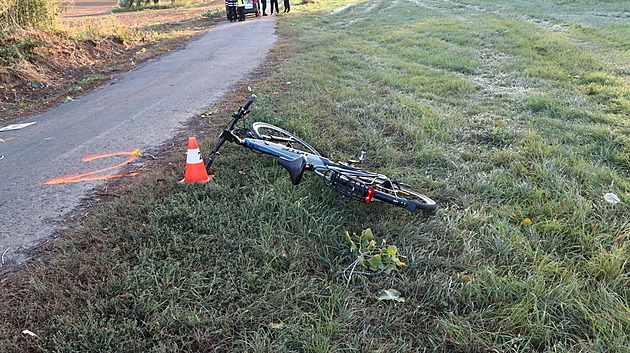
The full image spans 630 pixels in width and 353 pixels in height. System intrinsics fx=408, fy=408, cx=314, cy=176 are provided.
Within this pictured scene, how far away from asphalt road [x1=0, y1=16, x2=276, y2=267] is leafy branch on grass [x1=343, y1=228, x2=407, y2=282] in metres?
2.25

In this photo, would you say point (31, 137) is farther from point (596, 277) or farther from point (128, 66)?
point (596, 277)

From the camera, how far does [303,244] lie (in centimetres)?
297

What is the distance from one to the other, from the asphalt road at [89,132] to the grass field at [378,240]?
586 mm

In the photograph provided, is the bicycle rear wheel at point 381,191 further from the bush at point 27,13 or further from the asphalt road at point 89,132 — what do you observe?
the bush at point 27,13

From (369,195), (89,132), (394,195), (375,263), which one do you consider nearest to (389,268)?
(375,263)

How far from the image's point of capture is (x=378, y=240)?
3.02 meters

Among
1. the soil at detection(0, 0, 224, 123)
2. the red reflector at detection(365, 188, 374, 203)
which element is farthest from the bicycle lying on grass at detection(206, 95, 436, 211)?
the soil at detection(0, 0, 224, 123)

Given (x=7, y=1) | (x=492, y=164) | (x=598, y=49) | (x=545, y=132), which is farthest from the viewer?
(x=598, y=49)

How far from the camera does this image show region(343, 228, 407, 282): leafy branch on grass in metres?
2.70

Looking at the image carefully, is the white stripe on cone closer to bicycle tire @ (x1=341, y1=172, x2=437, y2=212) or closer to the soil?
bicycle tire @ (x1=341, y1=172, x2=437, y2=212)

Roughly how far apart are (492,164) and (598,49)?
8431mm

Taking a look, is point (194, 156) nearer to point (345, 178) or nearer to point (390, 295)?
point (345, 178)

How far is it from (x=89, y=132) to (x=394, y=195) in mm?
4384

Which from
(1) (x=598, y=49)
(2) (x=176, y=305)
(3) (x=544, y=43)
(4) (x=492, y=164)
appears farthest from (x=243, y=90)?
(1) (x=598, y=49)
